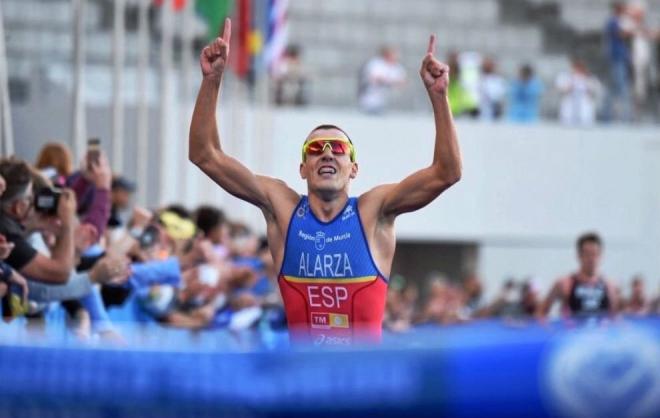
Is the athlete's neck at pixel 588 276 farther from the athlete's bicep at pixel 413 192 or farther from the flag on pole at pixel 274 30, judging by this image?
the flag on pole at pixel 274 30

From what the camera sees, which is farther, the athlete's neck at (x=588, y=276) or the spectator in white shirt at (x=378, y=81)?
the spectator in white shirt at (x=378, y=81)

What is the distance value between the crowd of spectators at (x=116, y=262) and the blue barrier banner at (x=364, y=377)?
51.0 inches

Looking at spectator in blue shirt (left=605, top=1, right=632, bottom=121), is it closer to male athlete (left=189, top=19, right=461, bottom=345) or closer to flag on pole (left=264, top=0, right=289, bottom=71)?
flag on pole (left=264, top=0, right=289, bottom=71)

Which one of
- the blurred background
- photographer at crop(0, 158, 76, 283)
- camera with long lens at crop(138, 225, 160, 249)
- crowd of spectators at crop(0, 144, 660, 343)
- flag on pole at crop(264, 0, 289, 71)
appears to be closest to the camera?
photographer at crop(0, 158, 76, 283)

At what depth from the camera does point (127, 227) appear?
1337 centimetres

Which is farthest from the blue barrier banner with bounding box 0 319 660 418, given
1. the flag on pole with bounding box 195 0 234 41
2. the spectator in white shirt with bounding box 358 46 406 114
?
the spectator in white shirt with bounding box 358 46 406 114

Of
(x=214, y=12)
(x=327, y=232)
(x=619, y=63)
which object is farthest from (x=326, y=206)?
(x=619, y=63)

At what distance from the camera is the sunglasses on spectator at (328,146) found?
9220mm

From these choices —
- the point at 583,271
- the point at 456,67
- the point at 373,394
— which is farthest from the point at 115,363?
the point at 456,67

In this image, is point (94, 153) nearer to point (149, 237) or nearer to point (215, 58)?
point (149, 237)

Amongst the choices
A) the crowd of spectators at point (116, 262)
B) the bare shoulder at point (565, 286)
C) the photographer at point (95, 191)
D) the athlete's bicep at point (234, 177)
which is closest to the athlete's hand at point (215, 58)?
the athlete's bicep at point (234, 177)

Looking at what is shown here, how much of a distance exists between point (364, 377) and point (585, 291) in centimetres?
1316

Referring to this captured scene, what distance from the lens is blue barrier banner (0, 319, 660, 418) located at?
4633mm

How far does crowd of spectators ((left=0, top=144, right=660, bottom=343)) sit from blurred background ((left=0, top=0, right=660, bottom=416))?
12.3ft
